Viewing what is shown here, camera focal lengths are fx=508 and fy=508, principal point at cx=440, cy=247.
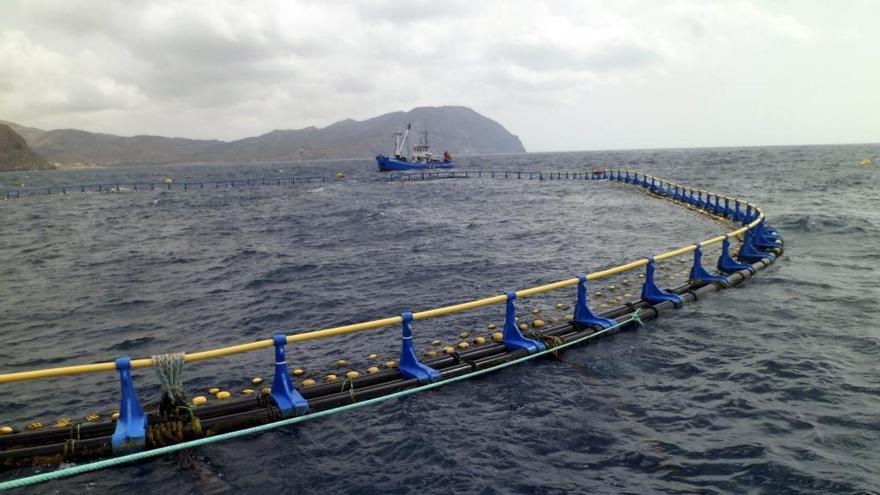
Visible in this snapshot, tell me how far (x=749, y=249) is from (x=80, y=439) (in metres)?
23.3

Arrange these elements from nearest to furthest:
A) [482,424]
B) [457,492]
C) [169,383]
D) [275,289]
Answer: [457,492], [169,383], [482,424], [275,289]

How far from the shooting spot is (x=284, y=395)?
355 inches

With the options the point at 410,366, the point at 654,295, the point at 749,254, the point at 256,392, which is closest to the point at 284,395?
the point at 256,392

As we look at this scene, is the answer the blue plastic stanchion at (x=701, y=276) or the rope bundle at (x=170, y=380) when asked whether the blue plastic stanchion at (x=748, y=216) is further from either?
the rope bundle at (x=170, y=380)

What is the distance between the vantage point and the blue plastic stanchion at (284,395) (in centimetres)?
874

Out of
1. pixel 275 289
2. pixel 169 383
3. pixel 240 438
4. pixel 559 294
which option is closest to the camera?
pixel 169 383

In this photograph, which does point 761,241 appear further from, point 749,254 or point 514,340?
point 514,340

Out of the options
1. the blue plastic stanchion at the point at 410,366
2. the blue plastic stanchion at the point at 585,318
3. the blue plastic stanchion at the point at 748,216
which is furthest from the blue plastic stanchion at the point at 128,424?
the blue plastic stanchion at the point at 748,216

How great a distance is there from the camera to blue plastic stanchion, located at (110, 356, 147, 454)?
756 centimetres

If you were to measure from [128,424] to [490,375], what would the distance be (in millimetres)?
6778

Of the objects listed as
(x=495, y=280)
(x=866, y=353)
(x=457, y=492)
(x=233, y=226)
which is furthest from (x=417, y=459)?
(x=233, y=226)

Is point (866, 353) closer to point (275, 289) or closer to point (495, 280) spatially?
point (495, 280)

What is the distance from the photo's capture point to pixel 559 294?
61.8ft

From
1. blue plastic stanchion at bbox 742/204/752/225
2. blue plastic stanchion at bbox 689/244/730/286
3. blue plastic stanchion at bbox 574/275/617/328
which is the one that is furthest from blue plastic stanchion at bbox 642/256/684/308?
blue plastic stanchion at bbox 742/204/752/225
